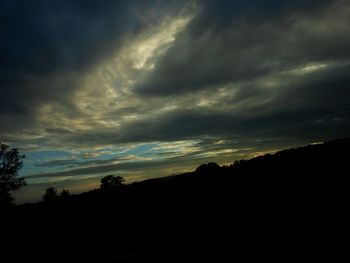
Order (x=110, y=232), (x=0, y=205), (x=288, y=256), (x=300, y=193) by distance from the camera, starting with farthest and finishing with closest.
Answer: (x=0, y=205) < (x=110, y=232) < (x=300, y=193) < (x=288, y=256)

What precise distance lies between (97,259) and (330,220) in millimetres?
11930

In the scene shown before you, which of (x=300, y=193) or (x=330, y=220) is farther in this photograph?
(x=300, y=193)

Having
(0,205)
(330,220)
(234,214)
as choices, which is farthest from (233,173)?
(0,205)

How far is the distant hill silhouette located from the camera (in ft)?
47.3

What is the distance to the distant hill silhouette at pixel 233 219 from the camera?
1443 cm

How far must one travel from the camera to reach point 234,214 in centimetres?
1942

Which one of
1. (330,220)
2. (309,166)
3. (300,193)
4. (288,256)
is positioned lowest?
(288,256)

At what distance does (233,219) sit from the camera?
19000mm

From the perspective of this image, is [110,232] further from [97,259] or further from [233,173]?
[233,173]

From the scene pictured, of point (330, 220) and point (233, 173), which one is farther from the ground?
point (233, 173)

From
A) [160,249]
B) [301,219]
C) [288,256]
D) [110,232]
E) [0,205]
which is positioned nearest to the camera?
[288,256]

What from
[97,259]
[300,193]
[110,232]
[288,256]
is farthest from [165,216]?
[288,256]

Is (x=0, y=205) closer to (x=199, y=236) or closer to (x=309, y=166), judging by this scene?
(x=199, y=236)

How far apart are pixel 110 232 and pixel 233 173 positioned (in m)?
11.0
